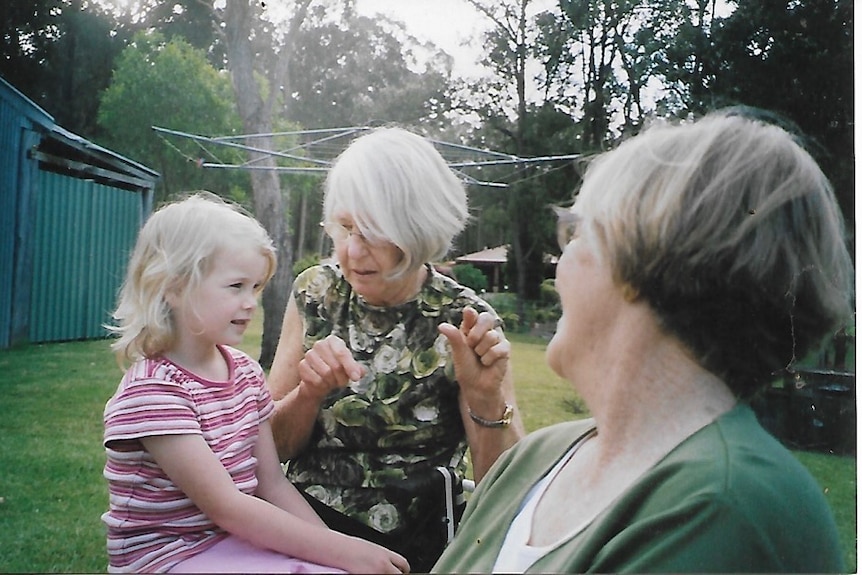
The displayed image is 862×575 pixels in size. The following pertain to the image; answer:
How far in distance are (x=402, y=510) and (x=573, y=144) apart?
2.82ft

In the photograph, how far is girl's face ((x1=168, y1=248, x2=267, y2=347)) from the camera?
1.55 metres

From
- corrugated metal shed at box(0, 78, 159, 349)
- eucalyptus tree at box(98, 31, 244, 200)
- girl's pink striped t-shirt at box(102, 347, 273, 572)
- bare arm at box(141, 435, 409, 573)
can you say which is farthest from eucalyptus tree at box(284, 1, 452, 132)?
bare arm at box(141, 435, 409, 573)

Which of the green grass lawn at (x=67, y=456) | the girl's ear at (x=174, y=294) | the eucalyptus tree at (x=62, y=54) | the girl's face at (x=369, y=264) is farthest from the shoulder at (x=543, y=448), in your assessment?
the eucalyptus tree at (x=62, y=54)

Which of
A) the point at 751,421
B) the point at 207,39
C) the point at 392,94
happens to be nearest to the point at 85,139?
the point at 207,39

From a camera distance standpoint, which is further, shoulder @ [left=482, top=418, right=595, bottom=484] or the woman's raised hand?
the woman's raised hand

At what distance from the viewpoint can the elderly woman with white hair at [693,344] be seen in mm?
1051

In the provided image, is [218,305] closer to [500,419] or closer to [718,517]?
[500,419]

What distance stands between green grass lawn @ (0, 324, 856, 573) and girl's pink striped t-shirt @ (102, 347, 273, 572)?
135 mm

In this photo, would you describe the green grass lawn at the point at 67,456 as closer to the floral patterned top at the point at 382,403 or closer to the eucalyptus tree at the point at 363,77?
the floral patterned top at the point at 382,403

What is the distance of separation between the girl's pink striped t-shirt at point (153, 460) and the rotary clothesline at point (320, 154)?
0.46 meters

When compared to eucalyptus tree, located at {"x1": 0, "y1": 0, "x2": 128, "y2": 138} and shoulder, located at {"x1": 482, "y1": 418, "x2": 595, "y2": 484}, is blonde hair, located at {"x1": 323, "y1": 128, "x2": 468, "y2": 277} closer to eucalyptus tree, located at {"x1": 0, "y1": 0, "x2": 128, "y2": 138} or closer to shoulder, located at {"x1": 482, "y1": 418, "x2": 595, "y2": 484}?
shoulder, located at {"x1": 482, "y1": 418, "x2": 595, "y2": 484}

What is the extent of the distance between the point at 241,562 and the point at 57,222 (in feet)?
2.71

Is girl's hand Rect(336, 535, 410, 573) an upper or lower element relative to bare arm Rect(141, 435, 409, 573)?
lower

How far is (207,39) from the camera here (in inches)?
70.1
